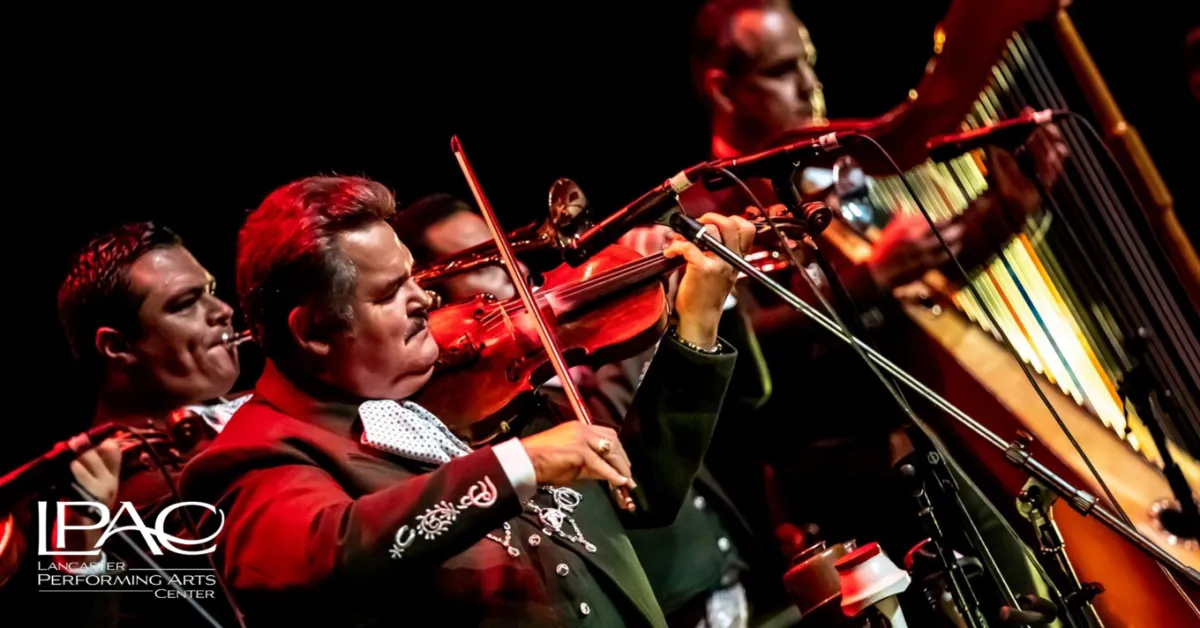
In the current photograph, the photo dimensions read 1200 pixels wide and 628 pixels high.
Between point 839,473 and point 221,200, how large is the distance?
229 centimetres

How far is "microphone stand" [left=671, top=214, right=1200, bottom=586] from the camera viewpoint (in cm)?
203

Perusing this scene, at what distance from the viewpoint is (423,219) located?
3.55m

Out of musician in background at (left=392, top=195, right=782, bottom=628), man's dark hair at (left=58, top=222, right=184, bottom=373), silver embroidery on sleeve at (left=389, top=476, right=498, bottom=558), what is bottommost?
musician in background at (left=392, top=195, right=782, bottom=628)

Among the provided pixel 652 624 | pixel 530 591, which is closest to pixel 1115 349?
pixel 652 624

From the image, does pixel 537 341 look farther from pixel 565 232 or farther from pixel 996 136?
pixel 996 136

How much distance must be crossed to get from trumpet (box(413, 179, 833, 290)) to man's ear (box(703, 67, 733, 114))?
1304 millimetres

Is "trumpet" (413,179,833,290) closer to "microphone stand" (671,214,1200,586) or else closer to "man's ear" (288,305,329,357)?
"microphone stand" (671,214,1200,586)

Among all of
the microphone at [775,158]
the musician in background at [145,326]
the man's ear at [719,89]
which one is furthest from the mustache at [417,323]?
the man's ear at [719,89]

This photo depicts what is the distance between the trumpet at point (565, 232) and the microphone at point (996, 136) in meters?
0.30

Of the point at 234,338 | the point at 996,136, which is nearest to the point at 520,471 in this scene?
the point at 996,136

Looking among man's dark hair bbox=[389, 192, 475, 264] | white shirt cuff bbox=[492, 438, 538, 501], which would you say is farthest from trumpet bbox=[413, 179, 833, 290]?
white shirt cuff bbox=[492, 438, 538, 501]

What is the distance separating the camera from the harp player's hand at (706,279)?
2.31m

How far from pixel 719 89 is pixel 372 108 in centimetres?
133

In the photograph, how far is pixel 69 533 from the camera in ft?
8.91
